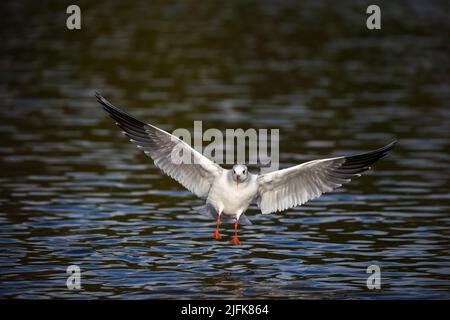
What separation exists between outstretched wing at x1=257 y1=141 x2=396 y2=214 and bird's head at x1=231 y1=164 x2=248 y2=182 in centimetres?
45

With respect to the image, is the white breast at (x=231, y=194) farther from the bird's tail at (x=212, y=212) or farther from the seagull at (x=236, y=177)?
the bird's tail at (x=212, y=212)

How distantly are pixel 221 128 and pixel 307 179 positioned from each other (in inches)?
375

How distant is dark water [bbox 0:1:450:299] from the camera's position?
46.6 feet

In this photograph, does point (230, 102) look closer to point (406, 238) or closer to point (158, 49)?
point (158, 49)

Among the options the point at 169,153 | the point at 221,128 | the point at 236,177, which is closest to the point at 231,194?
the point at 236,177

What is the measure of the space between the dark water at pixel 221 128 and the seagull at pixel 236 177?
0.72 metres

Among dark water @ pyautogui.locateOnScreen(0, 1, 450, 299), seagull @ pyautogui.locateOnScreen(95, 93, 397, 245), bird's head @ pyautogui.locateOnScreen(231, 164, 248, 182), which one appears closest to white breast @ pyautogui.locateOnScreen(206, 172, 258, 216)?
seagull @ pyautogui.locateOnScreen(95, 93, 397, 245)

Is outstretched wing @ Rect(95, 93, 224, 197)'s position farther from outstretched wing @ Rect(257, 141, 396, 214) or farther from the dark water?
the dark water

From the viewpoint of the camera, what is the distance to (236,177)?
14719mm

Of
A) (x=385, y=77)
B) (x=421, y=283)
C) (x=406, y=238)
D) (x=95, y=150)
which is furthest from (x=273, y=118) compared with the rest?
(x=421, y=283)

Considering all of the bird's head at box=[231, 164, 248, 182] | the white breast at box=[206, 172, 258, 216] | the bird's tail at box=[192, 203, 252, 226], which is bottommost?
the bird's tail at box=[192, 203, 252, 226]

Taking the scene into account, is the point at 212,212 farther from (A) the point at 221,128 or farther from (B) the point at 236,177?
(A) the point at 221,128

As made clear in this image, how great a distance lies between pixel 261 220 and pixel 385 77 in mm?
16175

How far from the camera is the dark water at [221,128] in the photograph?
14219 millimetres
